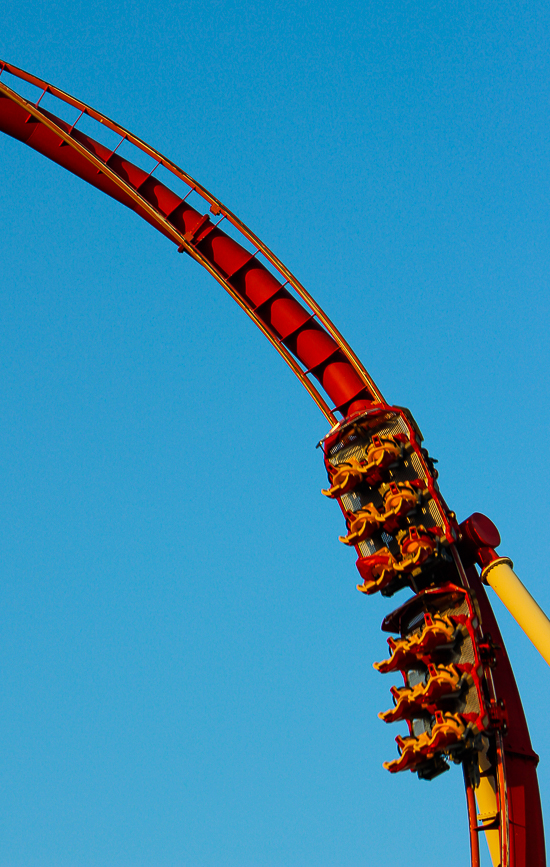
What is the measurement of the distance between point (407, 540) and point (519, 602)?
2753 millimetres

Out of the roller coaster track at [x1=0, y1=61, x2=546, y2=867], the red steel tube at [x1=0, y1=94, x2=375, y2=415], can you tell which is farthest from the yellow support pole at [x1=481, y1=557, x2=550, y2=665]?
the red steel tube at [x1=0, y1=94, x2=375, y2=415]

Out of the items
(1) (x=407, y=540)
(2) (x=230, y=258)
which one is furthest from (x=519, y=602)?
(2) (x=230, y=258)

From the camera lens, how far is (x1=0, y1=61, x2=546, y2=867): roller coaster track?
21.3m

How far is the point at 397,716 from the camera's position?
2241cm

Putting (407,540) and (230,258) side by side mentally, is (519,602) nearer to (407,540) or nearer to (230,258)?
(407,540)

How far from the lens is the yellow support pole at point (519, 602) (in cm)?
2109

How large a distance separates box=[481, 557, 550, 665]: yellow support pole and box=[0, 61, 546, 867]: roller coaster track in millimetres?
217

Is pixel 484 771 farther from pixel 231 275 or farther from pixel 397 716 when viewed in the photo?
pixel 231 275

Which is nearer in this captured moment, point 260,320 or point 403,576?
point 403,576

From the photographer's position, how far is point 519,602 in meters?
22.0

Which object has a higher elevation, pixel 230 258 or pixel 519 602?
pixel 230 258

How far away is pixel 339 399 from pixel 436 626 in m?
6.96

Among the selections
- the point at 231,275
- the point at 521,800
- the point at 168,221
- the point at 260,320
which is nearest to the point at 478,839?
the point at 521,800

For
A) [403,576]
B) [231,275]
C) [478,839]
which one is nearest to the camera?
[478,839]
